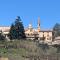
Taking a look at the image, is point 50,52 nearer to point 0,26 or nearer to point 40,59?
point 40,59

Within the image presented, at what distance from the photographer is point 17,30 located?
4628cm

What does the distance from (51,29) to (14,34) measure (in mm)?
21601

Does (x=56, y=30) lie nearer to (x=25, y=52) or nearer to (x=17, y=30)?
(x=17, y=30)

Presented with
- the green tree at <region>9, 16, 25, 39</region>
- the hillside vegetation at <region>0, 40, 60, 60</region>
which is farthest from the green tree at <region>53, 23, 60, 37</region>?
the hillside vegetation at <region>0, 40, 60, 60</region>

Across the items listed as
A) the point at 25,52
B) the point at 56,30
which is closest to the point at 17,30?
the point at 56,30

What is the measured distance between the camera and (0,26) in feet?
246

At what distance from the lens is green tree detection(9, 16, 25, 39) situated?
44028 mm

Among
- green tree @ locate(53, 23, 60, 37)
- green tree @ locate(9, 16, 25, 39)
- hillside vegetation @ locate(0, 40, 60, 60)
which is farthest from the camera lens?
green tree @ locate(53, 23, 60, 37)

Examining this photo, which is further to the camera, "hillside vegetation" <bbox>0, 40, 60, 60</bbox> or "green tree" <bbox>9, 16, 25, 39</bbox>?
"green tree" <bbox>9, 16, 25, 39</bbox>

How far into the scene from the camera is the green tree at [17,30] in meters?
44.0

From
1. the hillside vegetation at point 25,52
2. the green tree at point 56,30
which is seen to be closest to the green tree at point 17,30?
the green tree at point 56,30

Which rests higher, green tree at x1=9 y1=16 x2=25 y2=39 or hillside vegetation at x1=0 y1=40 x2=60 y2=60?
green tree at x1=9 y1=16 x2=25 y2=39

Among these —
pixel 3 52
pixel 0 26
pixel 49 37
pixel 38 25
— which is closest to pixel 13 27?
pixel 49 37

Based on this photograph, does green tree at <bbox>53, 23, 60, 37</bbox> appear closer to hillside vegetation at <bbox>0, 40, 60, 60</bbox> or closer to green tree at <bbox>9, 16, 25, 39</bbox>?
green tree at <bbox>9, 16, 25, 39</bbox>
